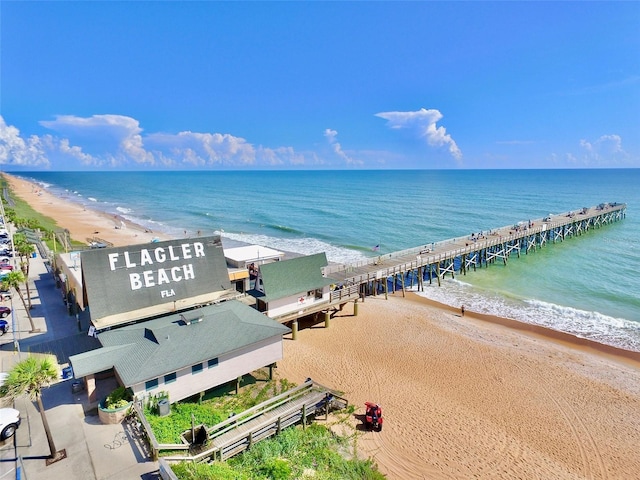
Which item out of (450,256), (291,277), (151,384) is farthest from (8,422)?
(450,256)

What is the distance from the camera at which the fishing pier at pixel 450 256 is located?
31.3 meters

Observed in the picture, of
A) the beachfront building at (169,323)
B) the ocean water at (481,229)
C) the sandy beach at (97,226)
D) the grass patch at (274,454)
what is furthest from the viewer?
the sandy beach at (97,226)

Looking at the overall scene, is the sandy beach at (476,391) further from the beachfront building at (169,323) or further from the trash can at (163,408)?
the trash can at (163,408)

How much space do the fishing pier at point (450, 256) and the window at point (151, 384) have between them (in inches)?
563

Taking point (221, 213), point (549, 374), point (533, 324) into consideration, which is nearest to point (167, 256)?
point (549, 374)

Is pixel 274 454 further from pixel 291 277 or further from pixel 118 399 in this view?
pixel 291 277

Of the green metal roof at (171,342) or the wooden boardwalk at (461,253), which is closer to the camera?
the green metal roof at (171,342)

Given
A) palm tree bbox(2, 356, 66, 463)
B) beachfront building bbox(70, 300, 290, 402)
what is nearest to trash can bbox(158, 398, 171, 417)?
beachfront building bbox(70, 300, 290, 402)

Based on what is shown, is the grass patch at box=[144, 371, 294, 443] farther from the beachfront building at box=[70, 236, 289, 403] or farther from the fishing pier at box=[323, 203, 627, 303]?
the fishing pier at box=[323, 203, 627, 303]

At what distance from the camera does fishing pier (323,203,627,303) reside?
31.3 metres

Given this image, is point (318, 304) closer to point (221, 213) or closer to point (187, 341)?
point (187, 341)

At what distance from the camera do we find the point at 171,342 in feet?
50.0

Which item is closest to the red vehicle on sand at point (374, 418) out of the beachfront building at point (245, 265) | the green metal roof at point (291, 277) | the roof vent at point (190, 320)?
the roof vent at point (190, 320)

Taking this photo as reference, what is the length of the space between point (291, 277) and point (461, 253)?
2431 centimetres
